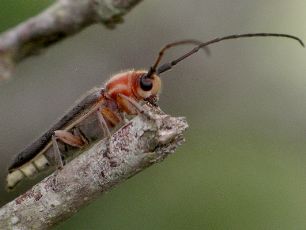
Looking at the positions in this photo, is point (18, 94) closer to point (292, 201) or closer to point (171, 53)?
point (171, 53)

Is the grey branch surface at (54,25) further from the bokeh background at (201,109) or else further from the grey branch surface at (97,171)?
the bokeh background at (201,109)

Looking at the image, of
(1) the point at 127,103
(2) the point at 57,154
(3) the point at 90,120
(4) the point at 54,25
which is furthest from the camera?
(3) the point at 90,120

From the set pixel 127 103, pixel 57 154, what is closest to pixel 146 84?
pixel 127 103

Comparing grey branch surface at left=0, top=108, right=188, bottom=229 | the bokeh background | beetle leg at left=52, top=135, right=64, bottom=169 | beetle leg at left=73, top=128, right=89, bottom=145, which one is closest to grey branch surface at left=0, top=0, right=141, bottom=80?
grey branch surface at left=0, top=108, right=188, bottom=229

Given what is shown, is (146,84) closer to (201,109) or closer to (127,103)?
(127,103)

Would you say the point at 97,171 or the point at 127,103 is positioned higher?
the point at 127,103

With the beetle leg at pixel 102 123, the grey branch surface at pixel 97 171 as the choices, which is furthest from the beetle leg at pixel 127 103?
the grey branch surface at pixel 97 171

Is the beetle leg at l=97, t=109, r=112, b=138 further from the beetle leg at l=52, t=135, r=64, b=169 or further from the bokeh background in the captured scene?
the bokeh background
